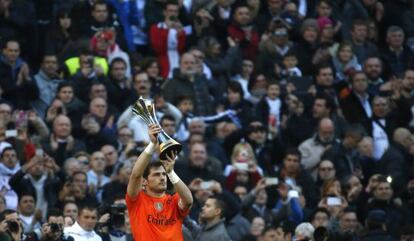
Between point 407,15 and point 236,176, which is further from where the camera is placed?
point 407,15

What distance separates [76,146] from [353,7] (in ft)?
25.6

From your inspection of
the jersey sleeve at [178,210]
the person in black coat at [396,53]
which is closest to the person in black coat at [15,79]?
the person in black coat at [396,53]

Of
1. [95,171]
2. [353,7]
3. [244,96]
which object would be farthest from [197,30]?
[95,171]

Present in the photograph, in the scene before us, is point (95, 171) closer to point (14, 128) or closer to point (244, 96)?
point (14, 128)

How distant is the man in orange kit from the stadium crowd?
2142mm

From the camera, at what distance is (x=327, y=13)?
2691 centimetres

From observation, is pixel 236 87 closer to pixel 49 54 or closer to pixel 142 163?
pixel 49 54

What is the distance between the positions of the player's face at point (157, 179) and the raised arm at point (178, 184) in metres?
0.18

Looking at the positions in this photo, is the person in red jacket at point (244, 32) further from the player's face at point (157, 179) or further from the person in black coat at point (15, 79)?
the player's face at point (157, 179)

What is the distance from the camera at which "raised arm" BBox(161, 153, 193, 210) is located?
14.8 meters

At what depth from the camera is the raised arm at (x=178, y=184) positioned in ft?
48.6

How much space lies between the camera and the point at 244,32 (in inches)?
1019

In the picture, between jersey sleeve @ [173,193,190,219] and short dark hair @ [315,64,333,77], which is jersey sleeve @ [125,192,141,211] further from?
short dark hair @ [315,64,333,77]

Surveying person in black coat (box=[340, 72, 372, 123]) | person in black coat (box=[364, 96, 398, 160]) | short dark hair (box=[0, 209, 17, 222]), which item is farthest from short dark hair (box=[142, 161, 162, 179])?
person in black coat (box=[340, 72, 372, 123])
